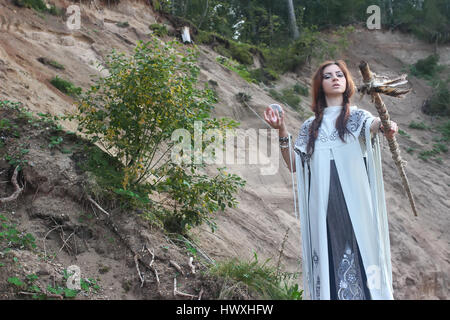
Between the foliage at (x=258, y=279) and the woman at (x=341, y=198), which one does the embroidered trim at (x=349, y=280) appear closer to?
the woman at (x=341, y=198)

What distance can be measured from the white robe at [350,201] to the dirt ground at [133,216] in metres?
0.85

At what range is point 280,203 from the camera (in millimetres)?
8336

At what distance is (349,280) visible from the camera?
2.83 meters

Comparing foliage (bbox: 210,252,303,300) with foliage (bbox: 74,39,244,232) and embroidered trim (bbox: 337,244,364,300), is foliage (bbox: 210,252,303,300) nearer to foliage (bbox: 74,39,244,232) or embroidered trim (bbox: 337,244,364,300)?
embroidered trim (bbox: 337,244,364,300)

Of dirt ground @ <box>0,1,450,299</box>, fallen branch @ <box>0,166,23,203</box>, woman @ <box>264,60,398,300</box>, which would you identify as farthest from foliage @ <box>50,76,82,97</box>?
woman @ <box>264,60,398,300</box>

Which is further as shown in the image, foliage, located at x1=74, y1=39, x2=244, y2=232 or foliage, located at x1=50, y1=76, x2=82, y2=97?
foliage, located at x1=50, y1=76, x2=82, y2=97

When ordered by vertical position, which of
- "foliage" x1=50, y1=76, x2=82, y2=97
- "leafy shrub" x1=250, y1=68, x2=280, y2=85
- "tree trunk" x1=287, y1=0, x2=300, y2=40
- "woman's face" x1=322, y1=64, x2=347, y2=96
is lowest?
"woman's face" x1=322, y1=64, x2=347, y2=96

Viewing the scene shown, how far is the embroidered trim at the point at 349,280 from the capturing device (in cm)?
281

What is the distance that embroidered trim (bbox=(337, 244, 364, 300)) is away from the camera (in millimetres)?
2812

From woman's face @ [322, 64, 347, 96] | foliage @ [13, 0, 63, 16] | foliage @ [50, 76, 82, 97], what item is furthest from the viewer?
foliage @ [13, 0, 63, 16]

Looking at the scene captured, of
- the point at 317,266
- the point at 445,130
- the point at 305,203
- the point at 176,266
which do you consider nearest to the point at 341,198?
the point at 305,203

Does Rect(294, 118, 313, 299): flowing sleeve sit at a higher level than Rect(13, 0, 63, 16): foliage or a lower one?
lower

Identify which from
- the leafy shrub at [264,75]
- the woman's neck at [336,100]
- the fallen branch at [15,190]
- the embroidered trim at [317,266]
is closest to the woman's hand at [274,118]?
the woman's neck at [336,100]
